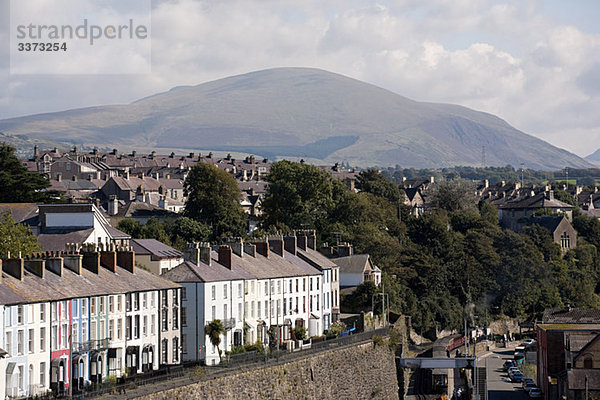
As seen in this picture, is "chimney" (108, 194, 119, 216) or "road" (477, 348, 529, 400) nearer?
"road" (477, 348, 529, 400)

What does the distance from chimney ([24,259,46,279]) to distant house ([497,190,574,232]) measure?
121372 mm

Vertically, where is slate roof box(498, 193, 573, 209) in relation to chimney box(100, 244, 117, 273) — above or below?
above

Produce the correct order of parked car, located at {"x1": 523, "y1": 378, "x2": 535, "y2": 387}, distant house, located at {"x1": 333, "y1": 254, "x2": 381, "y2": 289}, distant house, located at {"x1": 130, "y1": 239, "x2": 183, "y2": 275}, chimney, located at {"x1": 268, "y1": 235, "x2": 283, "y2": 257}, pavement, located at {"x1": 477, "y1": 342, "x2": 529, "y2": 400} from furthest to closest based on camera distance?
distant house, located at {"x1": 333, "y1": 254, "x2": 381, "y2": 289}, parked car, located at {"x1": 523, "y1": 378, "x2": 535, "y2": 387}, chimney, located at {"x1": 268, "y1": 235, "x2": 283, "y2": 257}, pavement, located at {"x1": 477, "y1": 342, "x2": 529, "y2": 400}, distant house, located at {"x1": 130, "y1": 239, "x2": 183, "y2": 275}

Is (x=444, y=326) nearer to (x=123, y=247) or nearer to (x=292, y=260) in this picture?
(x=292, y=260)

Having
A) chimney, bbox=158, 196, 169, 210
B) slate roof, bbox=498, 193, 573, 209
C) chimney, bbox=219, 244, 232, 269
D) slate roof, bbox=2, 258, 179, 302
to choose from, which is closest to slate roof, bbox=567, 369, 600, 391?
chimney, bbox=219, 244, 232, 269

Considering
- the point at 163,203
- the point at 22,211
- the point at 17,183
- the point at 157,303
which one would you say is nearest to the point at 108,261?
the point at 157,303

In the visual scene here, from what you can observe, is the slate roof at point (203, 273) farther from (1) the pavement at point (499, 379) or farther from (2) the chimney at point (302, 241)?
(2) the chimney at point (302, 241)

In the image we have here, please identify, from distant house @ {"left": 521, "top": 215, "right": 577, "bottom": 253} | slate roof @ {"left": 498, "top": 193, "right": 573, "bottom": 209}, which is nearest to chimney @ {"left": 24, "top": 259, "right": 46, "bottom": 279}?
distant house @ {"left": 521, "top": 215, "right": 577, "bottom": 253}

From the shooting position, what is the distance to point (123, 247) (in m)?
66.4

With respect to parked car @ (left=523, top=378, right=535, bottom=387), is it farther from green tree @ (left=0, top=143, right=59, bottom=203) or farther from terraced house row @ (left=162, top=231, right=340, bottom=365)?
green tree @ (left=0, top=143, right=59, bottom=203)

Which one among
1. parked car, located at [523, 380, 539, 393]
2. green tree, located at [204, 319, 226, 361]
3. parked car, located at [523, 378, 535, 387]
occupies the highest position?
green tree, located at [204, 319, 226, 361]

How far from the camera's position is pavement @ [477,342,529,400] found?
265 feet

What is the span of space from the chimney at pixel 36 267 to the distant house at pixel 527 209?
121 metres

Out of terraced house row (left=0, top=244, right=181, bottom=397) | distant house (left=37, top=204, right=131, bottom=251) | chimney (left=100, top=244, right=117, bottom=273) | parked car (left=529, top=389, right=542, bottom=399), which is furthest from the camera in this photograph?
parked car (left=529, top=389, right=542, bottom=399)
